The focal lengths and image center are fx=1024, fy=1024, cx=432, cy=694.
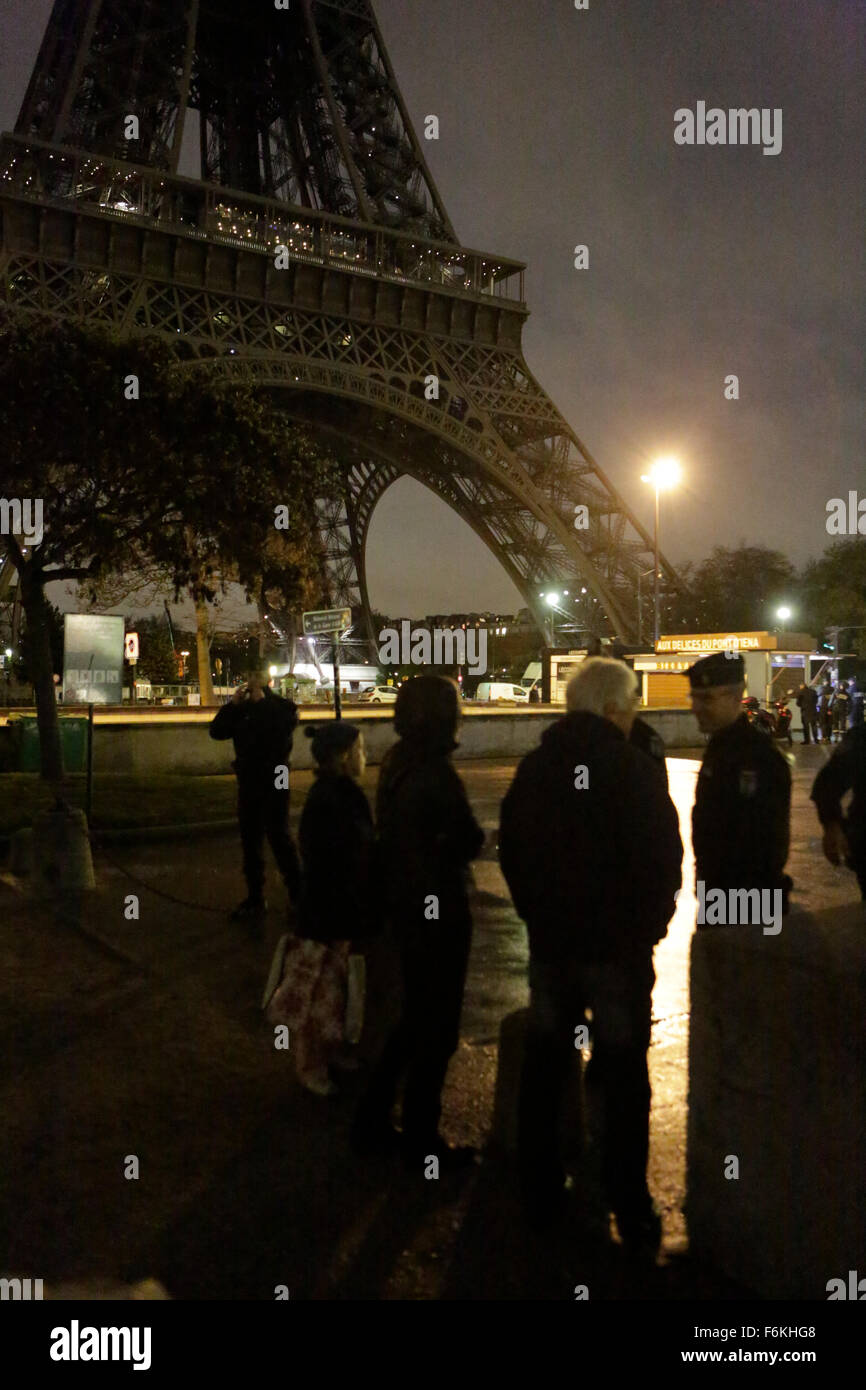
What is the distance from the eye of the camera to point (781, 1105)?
116 inches

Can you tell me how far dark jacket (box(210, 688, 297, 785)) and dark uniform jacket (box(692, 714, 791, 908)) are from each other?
12.8ft

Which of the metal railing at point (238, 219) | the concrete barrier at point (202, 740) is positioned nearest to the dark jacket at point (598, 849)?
the concrete barrier at point (202, 740)

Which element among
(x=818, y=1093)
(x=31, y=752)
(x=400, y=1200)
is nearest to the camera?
(x=818, y=1093)

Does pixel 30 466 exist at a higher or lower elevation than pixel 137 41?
lower

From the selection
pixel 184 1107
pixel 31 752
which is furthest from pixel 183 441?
pixel 184 1107

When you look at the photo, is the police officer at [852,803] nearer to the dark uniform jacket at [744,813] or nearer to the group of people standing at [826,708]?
the dark uniform jacket at [744,813]

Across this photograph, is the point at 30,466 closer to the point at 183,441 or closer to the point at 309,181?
the point at 183,441

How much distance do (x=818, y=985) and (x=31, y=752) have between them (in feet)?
52.2

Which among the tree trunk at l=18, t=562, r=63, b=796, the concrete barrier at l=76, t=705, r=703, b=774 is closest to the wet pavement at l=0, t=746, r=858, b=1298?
the tree trunk at l=18, t=562, r=63, b=796

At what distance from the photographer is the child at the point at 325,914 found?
14.2 ft

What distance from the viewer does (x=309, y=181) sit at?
45.1m

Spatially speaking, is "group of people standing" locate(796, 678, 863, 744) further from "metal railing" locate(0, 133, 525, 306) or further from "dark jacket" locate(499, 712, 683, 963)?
"dark jacket" locate(499, 712, 683, 963)

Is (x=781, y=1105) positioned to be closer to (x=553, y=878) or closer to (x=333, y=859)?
(x=553, y=878)

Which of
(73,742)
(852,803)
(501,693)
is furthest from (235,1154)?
(501,693)
